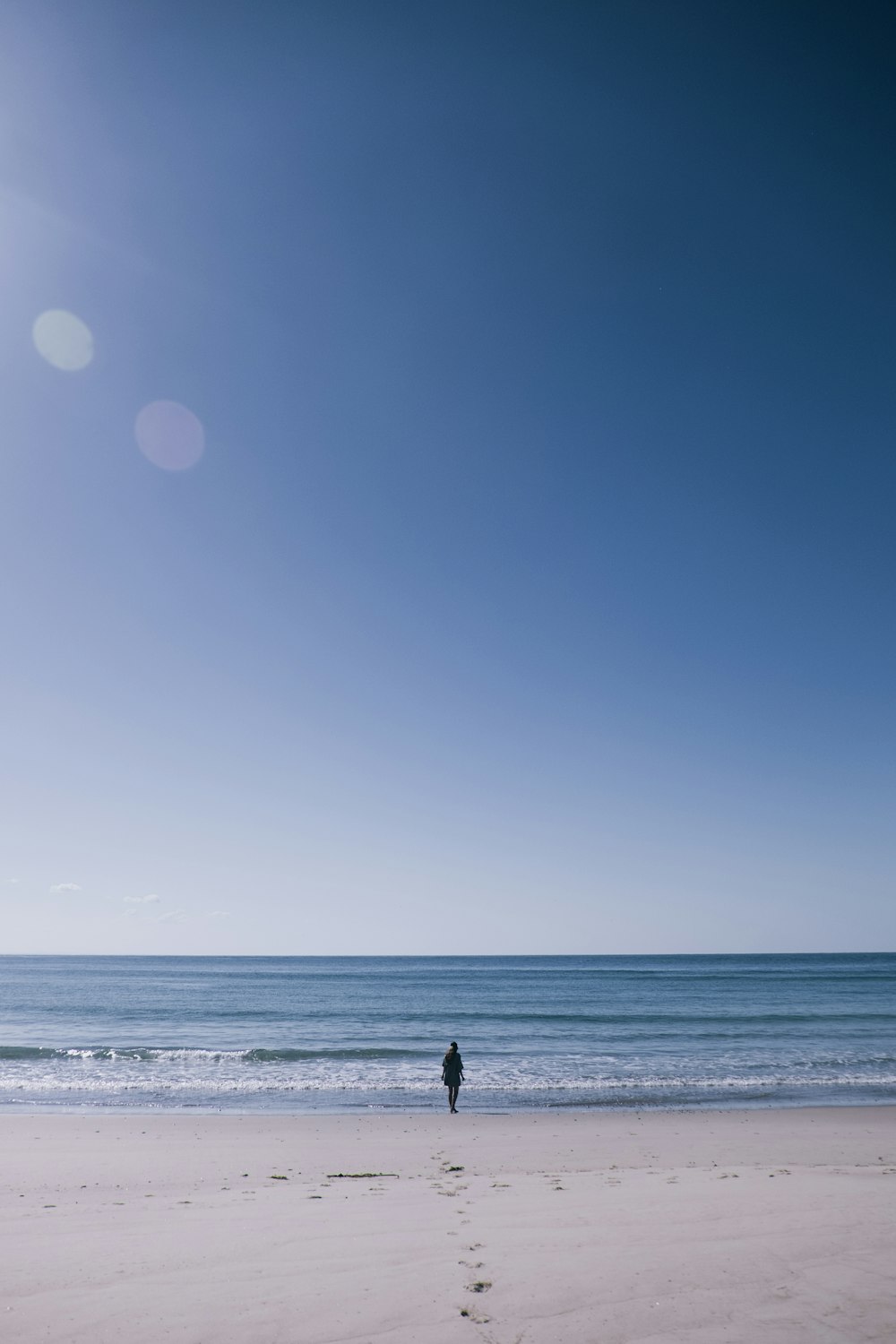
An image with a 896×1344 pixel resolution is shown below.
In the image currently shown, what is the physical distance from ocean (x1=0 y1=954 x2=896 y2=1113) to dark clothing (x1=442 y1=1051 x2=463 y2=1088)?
130cm

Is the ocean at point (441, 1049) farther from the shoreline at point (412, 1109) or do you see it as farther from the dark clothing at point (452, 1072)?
the dark clothing at point (452, 1072)

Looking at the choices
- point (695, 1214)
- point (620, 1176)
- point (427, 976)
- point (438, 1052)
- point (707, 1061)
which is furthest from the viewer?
point (427, 976)

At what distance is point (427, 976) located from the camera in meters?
83.9

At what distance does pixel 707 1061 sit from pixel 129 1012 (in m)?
32.0

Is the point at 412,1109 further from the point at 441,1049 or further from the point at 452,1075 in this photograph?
the point at 441,1049

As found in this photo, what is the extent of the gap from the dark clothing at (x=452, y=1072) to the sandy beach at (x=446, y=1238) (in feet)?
8.70

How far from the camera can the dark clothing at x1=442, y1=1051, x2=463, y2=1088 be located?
18.2m

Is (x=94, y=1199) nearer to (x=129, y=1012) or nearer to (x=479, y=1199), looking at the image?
(x=479, y=1199)

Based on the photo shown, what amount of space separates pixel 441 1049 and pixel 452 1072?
1084 centimetres

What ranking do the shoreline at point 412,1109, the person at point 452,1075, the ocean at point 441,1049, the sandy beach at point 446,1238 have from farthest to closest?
the ocean at point 441,1049, the person at point 452,1075, the shoreline at point 412,1109, the sandy beach at point 446,1238

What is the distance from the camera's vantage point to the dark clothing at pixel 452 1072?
59.6 ft

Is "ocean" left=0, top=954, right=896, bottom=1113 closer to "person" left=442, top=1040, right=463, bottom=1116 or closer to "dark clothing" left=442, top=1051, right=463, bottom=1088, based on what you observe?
"person" left=442, top=1040, right=463, bottom=1116

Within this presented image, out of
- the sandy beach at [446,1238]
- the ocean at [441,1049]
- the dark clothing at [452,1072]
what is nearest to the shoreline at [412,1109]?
the ocean at [441,1049]

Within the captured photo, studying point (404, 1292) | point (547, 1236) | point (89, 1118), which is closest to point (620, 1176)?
point (547, 1236)
